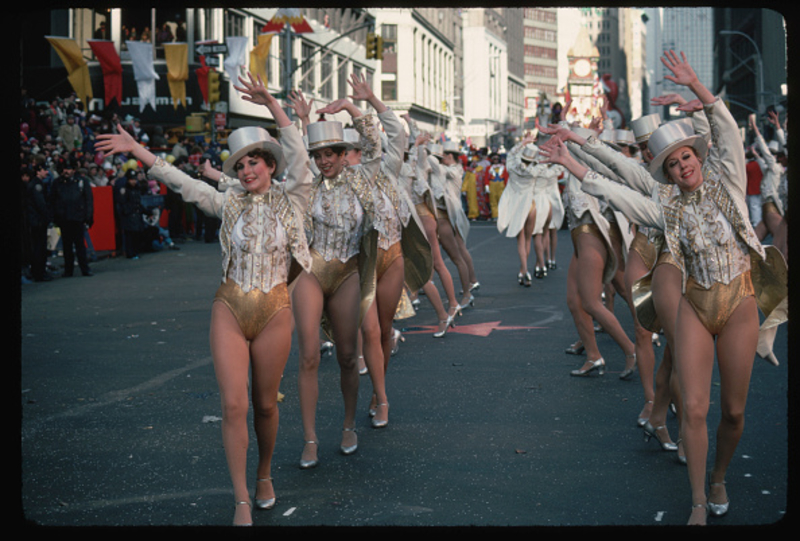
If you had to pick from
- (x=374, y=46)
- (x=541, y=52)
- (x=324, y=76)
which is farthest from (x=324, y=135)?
(x=541, y=52)

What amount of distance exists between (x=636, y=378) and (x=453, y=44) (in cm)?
10002

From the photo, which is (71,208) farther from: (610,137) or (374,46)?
(374,46)

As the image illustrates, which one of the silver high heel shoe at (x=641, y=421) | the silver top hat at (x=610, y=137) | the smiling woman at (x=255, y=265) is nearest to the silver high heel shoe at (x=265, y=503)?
the smiling woman at (x=255, y=265)

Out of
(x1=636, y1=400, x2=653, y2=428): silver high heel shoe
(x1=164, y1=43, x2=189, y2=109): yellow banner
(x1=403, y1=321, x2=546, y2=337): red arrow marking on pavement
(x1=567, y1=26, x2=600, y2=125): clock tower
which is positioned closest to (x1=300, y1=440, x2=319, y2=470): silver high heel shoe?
(x1=636, y1=400, x2=653, y2=428): silver high heel shoe

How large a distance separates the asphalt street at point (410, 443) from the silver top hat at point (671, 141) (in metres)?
1.69

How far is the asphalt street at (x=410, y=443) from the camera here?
5.25 m

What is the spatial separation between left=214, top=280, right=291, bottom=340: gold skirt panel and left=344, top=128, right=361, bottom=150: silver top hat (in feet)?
6.38

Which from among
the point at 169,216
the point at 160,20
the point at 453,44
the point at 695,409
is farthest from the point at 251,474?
the point at 453,44

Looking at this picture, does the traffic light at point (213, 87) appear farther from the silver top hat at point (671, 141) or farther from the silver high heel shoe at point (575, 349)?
the silver top hat at point (671, 141)

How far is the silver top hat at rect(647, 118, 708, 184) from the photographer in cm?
516

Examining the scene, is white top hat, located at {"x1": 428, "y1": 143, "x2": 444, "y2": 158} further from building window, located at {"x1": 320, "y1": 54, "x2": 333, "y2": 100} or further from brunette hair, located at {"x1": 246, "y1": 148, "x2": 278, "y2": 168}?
building window, located at {"x1": 320, "y1": 54, "x2": 333, "y2": 100}

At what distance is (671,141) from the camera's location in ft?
16.9

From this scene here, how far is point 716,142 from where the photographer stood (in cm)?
520

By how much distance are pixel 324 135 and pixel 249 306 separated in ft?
5.47
